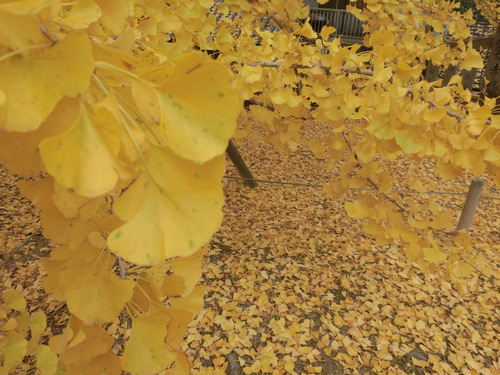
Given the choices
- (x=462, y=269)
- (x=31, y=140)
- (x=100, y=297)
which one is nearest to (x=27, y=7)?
(x=31, y=140)

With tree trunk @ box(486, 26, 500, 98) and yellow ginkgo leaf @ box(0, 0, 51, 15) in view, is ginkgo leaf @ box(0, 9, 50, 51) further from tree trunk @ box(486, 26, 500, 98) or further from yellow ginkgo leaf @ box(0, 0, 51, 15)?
tree trunk @ box(486, 26, 500, 98)

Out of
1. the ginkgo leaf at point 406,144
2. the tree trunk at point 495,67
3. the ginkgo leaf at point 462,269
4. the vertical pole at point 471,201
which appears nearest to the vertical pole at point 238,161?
the vertical pole at point 471,201

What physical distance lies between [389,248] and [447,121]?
2730 mm

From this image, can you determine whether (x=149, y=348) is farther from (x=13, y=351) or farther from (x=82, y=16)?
(x=13, y=351)

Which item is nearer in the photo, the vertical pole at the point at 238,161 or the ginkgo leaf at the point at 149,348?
the ginkgo leaf at the point at 149,348

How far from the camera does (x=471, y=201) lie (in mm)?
3010

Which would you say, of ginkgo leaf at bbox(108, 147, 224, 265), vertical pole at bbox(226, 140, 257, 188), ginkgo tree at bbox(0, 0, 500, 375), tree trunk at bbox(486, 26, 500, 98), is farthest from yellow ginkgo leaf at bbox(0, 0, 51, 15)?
tree trunk at bbox(486, 26, 500, 98)

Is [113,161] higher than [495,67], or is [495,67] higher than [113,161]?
[113,161]

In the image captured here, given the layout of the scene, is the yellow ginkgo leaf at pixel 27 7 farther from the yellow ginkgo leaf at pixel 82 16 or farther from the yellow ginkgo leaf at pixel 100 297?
the yellow ginkgo leaf at pixel 100 297

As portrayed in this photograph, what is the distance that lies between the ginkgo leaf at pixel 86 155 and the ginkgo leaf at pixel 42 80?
20mm

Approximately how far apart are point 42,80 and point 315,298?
290 cm

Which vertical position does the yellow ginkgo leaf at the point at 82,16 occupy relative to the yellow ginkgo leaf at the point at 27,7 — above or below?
below

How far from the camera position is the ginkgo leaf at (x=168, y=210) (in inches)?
11.1

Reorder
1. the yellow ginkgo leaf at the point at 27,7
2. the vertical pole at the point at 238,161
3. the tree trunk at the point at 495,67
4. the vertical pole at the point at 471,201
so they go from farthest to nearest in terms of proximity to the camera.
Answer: the tree trunk at the point at 495,67, the vertical pole at the point at 238,161, the vertical pole at the point at 471,201, the yellow ginkgo leaf at the point at 27,7
